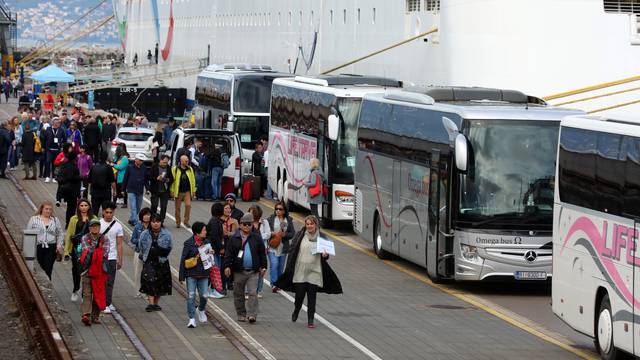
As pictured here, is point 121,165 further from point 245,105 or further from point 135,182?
point 245,105

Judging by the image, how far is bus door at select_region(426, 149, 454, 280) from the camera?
2069 cm

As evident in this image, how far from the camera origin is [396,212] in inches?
927

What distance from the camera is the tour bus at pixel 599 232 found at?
13984 mm

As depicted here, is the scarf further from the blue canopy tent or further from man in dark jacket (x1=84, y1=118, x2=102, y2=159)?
the blue canopy tent

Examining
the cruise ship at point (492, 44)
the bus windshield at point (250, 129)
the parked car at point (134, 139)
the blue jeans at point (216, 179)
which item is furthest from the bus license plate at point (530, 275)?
the parked car at point (134, 139)

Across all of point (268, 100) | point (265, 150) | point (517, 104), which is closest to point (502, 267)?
point (517, 104)

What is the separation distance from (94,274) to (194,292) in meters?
1.15

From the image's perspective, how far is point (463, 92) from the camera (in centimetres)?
2289

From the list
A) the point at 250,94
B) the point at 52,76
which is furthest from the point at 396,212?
the point at 52,76

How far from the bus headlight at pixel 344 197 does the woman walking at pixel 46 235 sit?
35.9 ft

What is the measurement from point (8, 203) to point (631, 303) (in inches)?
844

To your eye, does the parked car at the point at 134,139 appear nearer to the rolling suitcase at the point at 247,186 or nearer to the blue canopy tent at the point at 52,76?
the rolling suitcase at the point at 247,186

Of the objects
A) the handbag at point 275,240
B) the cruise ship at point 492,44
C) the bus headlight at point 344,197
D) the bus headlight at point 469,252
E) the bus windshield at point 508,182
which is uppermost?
the cruise ship at point 492,44

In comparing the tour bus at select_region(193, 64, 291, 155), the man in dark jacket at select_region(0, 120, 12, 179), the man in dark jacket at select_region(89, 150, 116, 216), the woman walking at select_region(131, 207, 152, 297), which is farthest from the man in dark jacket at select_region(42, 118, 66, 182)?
the woman walking at select_region(131, 207, 152, 297)
